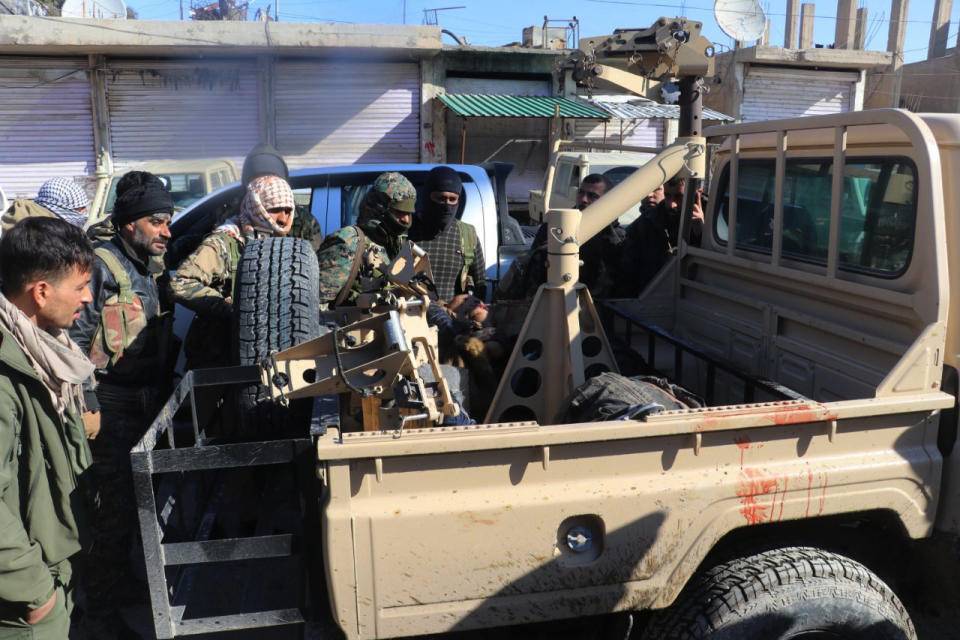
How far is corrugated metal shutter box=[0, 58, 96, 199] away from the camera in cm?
1549

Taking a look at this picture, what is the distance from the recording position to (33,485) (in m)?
2.22

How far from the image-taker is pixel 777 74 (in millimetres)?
19328

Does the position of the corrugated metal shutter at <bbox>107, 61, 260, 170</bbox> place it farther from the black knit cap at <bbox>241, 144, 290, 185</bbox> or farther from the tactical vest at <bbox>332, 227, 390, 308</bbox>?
the tactical vest at <bbox>332, 227, 390, 308</bbox>

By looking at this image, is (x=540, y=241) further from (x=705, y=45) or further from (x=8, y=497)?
(x=8, y=497)

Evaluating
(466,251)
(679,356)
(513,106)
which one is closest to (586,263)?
(466,251)

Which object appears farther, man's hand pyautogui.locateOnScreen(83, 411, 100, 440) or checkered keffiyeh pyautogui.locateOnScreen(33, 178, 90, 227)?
checkered keffiyeh pyautogui.locateOnScreen(33, 178, 90, 227)

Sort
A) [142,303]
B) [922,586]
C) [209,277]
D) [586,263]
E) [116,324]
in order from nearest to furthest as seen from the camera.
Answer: [922,586] < [116,324] < [142,303] < [209,277] < [586,263]

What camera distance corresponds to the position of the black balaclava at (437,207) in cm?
471

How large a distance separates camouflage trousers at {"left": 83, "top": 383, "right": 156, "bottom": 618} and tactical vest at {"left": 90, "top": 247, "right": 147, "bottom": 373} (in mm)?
137

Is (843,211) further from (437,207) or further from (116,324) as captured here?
(116,324)

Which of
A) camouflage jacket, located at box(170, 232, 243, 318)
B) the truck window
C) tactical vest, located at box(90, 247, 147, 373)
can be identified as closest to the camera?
the truck window

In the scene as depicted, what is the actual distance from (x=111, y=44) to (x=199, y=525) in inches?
589

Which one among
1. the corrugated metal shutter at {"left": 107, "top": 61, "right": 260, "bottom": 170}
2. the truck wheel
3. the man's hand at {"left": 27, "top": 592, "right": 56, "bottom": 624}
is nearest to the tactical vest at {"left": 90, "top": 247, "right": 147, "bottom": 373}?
the truck wheel

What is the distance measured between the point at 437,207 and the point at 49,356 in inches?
108
